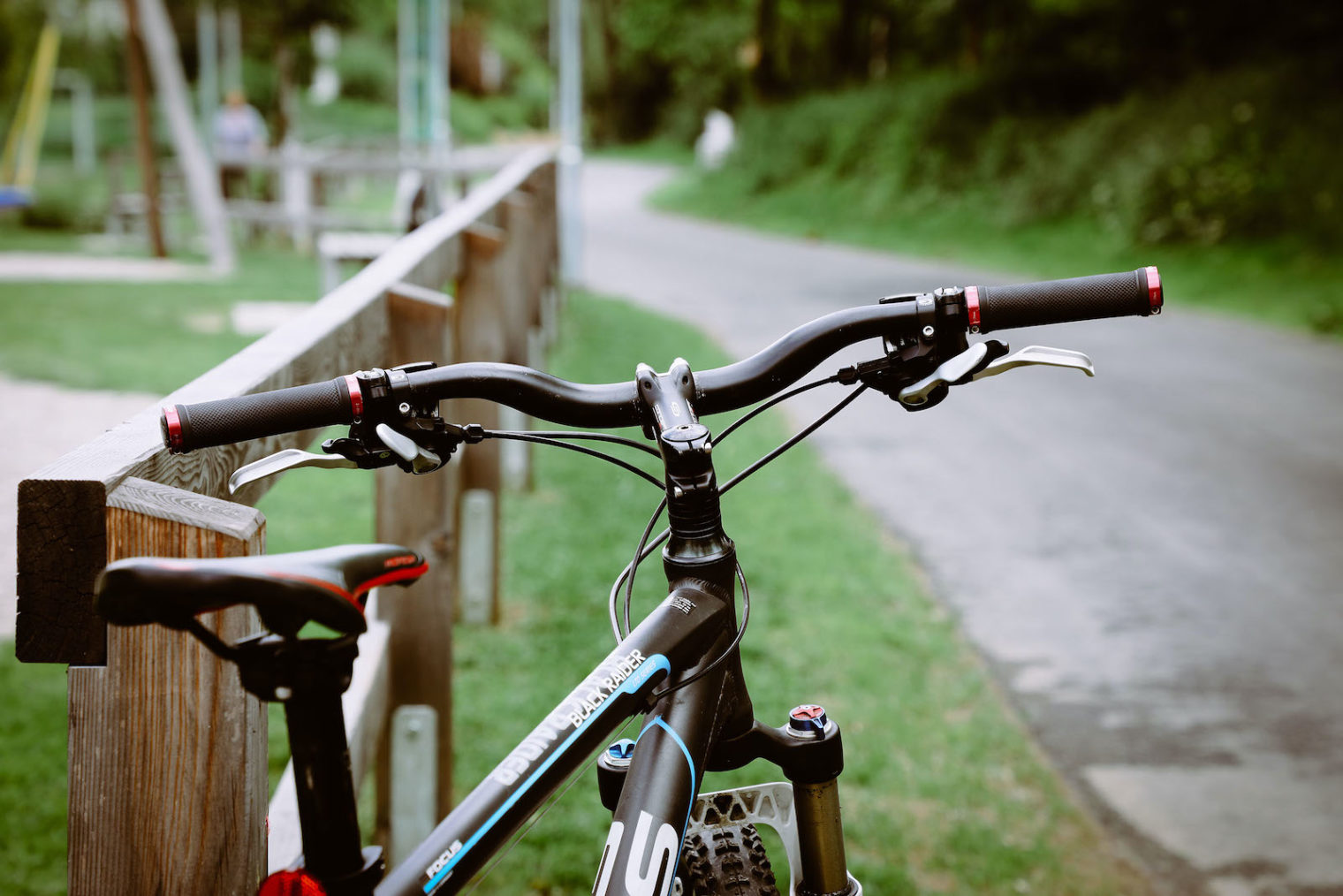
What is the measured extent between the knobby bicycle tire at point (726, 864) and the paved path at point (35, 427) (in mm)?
2891

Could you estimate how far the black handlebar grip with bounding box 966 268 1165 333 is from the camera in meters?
1.74

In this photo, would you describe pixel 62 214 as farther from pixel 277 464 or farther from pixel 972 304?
pixel 972 304

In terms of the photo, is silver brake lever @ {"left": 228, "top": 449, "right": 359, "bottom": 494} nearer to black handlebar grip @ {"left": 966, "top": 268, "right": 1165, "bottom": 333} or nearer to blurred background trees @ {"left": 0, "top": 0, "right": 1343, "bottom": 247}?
black handlebar grip @ {"left": 966, "top": 268, "right": 1165, "bottom": 333}

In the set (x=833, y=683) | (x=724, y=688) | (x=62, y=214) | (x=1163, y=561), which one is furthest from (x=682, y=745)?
(x=62, y=214)

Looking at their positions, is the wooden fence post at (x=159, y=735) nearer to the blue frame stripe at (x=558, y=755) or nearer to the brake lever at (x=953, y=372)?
the blue frame stripe at (x=558, y=755)

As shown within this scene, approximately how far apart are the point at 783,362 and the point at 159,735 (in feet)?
2.89

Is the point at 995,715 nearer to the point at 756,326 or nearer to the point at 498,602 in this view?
the point at 498,602

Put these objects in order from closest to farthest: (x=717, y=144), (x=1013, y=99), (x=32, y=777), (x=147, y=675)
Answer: (x=147, y=675) → (x=32, y=777) → (x=1013, y=99) → (x=717, y=144)

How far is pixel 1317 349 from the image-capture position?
1163 centimetres

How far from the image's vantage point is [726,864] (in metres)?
1.86

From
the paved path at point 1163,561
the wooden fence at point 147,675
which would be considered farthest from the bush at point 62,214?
the wooden fence at point 147,675

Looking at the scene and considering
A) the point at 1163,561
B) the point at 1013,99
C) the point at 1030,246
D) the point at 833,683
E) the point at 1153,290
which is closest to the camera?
the point at 1153,290

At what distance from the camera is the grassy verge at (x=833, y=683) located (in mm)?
3568

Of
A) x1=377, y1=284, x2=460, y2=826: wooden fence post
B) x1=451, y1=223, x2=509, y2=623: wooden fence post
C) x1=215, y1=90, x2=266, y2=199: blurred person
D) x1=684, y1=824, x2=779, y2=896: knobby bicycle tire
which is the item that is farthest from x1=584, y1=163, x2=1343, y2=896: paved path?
x1=215, y1=90, x2=266, y2=199: blurred person
